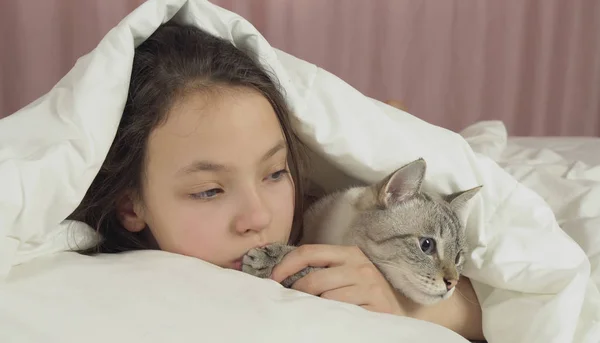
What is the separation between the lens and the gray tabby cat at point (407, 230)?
3.51ft

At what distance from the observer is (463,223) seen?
114cm

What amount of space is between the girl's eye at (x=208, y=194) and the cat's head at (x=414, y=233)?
307 millimetres

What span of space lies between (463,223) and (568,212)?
318 mm

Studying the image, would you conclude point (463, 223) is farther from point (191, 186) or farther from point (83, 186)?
point (83, 186)

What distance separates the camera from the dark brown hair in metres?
0.96

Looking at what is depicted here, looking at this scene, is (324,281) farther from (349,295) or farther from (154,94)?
(154,94)

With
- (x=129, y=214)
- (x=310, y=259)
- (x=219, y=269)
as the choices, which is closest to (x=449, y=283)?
(x=310, y=259)

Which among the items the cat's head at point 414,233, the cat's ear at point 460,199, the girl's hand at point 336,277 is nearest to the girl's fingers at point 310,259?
the girl's hand at point 336,277

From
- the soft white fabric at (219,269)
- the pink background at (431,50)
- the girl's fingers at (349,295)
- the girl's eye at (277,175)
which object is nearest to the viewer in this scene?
the soft white fabric at (219,269)

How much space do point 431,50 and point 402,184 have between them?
159 centimetres

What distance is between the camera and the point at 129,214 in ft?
3.38

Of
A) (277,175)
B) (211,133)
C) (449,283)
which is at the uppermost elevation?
(211,133)

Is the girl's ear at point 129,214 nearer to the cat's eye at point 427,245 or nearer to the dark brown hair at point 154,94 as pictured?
the dark brown hair at point 154,94

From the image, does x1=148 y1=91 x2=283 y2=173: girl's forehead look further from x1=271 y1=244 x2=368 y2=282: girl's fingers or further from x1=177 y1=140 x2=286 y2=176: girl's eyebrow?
x1=271 y1=244 x2=368 y2=282: girl's fingers
